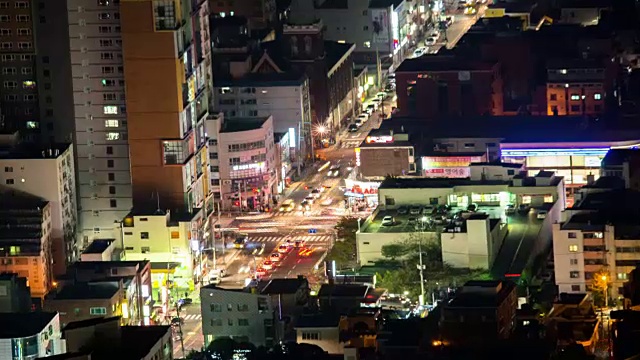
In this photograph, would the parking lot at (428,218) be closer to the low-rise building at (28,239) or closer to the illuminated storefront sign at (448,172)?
the illuminated storefront sign at (448,172)

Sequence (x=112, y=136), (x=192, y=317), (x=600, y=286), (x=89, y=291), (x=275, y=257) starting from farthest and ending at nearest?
(x=112, y=136) < (x=275, y=257) < (x=192, y=317) < (x=600, y=286) < (x=89, y=291)

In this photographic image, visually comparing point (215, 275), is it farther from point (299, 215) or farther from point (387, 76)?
point (387, 76)

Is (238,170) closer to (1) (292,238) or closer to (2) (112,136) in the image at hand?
(1) (292,238)

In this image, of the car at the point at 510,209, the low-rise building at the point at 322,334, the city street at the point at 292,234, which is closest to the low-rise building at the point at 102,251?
the city street at the point at 292,234

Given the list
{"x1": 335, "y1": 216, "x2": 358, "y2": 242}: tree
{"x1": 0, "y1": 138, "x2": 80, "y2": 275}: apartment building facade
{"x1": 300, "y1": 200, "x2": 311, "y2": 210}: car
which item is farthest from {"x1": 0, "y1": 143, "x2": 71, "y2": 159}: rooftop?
{"x1": 300, "y1": 200, "x2": 311, "y2": 210}: car

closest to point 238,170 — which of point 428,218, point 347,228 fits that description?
point 347,228

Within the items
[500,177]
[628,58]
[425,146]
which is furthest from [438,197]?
[628,58]
